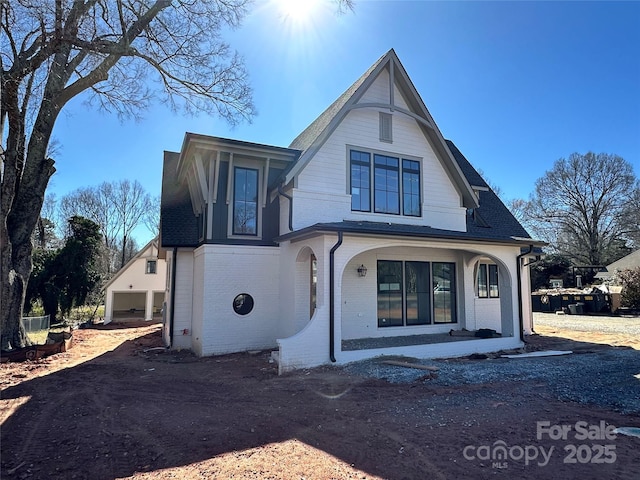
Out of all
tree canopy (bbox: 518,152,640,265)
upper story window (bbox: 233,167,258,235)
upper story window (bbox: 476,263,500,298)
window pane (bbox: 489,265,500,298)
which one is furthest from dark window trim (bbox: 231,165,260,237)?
tree canopy (bbox: 518,152,640,265)

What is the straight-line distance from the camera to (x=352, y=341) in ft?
35.9

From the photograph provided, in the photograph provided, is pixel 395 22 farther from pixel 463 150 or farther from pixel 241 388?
pixel 241 388

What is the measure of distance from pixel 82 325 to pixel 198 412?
20.2 meters

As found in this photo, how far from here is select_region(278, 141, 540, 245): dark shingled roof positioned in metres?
9.57

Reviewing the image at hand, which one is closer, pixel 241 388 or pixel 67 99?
pixel 241 388

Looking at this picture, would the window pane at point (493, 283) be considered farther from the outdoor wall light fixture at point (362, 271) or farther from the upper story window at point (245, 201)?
the upper story window at point (245, 201)

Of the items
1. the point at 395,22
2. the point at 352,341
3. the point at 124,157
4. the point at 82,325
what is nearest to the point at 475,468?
the point at 352,341

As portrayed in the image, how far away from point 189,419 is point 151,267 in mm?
22026

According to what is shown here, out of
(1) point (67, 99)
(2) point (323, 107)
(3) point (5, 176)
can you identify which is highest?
(2) point (323, 107)

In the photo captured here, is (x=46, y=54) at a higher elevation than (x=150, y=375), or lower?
higher

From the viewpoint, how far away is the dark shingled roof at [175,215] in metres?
12.1

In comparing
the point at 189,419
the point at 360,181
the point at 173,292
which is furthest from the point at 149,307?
the point at 189,419

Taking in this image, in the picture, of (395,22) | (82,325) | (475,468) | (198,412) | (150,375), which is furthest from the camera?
(82,325)

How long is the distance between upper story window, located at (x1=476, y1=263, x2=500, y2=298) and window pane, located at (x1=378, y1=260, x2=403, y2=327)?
3.86m
